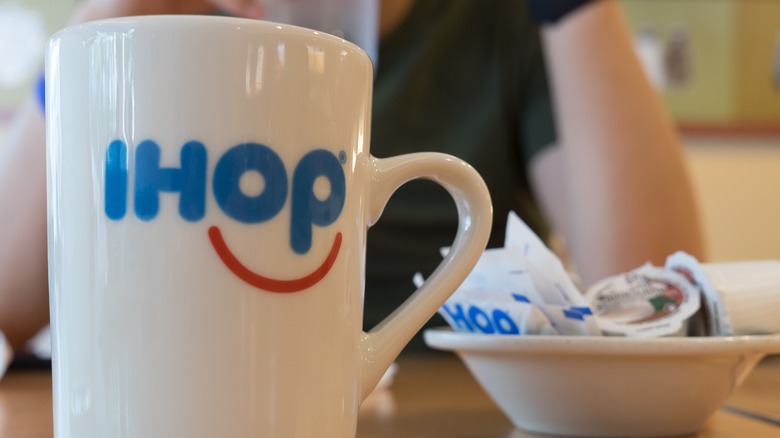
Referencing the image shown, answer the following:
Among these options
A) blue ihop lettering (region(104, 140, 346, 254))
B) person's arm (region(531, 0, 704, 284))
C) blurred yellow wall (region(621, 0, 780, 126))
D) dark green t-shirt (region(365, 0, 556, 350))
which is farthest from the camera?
blurred yellow wall (region(621, 0, 780, 126))

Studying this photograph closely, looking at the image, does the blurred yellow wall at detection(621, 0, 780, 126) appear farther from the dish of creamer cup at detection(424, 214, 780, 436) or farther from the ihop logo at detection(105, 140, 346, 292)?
the ihop logo at detection(105, 140, 346, 292)

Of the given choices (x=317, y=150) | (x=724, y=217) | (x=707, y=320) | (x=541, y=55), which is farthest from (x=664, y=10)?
(x=317, y=150)

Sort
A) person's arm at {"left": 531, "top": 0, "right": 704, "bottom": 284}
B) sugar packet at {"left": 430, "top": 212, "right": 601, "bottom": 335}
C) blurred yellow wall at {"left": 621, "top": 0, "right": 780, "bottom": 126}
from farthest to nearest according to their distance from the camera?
Result: blurred yellow wall at {"left": 621, "top": 0, "right": 780, "bottom": 126}
person's arm at {"left": 531, "top": 0, "right": 704, "bottom": 284}
sugar packet at {"left": 430, "top": 212, "right": 601, "bottom": 335}

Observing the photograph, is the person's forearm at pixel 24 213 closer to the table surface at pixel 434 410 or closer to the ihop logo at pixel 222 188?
the table surface at pixel 434 410

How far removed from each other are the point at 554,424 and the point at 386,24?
93cm

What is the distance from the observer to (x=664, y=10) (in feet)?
7.14

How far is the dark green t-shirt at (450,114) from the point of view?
118 cm

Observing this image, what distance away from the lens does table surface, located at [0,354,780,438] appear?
42 centimetres

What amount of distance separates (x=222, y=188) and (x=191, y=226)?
2cm

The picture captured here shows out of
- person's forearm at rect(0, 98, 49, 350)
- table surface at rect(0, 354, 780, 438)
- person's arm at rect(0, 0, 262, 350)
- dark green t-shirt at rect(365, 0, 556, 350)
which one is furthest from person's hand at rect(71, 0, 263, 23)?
table surface at rect(0, 354, 780, 438)

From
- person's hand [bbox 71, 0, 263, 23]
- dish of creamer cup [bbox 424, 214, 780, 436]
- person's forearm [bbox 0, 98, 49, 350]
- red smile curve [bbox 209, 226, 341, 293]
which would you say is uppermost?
person's hand [bbox 71, 0, 263, 23]

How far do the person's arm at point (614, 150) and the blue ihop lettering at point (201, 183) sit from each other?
76cm

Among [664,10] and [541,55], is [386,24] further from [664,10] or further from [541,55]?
[664,10]

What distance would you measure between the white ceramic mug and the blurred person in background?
494mm
